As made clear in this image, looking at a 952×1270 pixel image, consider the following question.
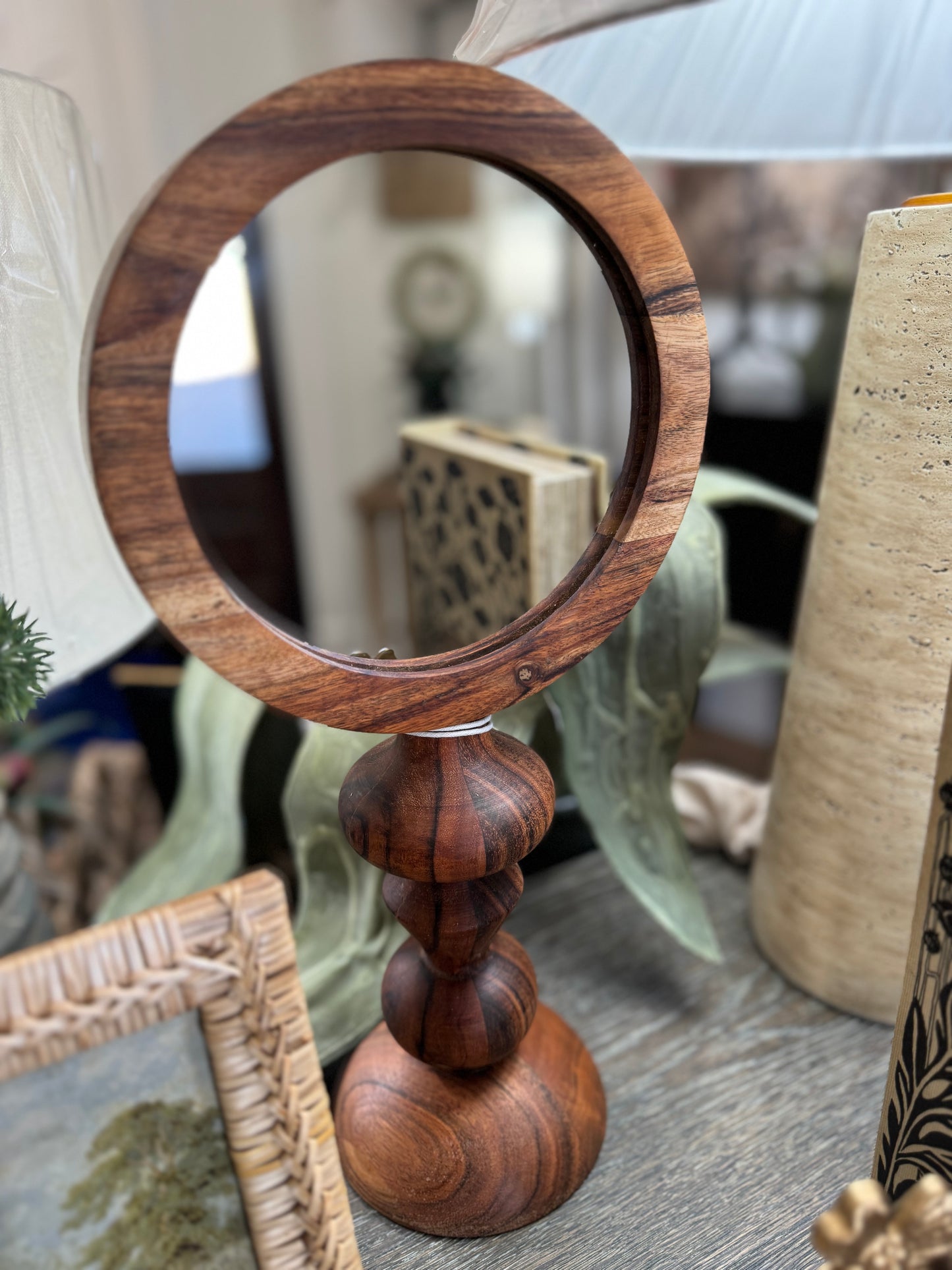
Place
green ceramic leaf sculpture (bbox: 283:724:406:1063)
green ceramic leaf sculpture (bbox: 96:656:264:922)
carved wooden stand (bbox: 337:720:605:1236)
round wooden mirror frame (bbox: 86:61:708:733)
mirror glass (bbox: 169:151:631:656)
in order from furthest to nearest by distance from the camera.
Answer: mirror glass (bbox: 169:151:631:656) < green ceramic leaf sculpture (bbox: 96:656:264:922) < green ceramic leaf sculpture (bbox: 283:724:406:1063) < carved wooden stand (bbox: 337:720:605:1236) < round wooden mirror frame (bbox: 86:61:708:733)

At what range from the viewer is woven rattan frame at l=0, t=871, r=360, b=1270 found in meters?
0.28

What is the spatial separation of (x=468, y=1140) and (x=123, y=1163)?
0.54ft

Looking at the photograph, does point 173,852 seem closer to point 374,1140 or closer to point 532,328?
point 374,1140

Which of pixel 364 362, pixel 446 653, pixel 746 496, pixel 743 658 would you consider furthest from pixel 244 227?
pixel 364 362

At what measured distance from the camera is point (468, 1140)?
0.42 meters

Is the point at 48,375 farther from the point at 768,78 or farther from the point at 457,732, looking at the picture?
the point at 768,78

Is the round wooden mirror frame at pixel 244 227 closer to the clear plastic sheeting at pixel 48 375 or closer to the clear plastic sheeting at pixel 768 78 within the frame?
the clear plastic sheeting at pixel 48 375

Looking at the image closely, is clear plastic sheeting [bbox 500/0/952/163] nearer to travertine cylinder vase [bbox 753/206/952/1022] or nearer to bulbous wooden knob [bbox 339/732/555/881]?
travertine cylinder vase [bbox 753/206/952/1022]

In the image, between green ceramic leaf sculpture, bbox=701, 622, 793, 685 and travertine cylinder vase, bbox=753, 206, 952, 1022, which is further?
green ceramic leaf sculpture, bbox=701, 622, 793, 685

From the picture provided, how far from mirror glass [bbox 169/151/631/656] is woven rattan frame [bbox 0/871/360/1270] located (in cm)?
160

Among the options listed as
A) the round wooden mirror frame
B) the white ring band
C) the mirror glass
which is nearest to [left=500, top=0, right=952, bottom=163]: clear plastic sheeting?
the round wooden mirror frame

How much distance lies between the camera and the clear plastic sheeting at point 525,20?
438mm

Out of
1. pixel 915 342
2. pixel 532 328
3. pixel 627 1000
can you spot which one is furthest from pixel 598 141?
pixel 532 328

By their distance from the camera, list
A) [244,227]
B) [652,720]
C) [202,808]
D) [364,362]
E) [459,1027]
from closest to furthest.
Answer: [244,227], [459,1027], [652,720], [202,808], [364,362]
